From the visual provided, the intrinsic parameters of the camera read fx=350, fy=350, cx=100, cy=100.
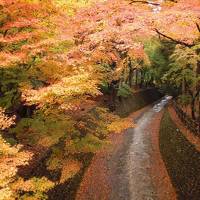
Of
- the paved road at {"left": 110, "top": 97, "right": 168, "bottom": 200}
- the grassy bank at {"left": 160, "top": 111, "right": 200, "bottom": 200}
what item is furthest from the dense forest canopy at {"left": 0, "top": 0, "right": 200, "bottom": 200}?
the grassy bank at {"left": 160, "top": 111, "right": 200, "bottom": 200}

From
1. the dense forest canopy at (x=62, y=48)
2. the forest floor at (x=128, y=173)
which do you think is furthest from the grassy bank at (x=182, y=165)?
the dense forest canopy at (x=62, y=48)

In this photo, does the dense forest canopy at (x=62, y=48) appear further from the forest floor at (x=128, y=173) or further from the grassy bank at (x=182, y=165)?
the grassy bank at (x=182, y=165)

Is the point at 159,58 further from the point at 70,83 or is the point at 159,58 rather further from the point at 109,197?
the point at 70,83

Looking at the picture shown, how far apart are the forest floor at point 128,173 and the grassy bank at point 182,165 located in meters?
0.62

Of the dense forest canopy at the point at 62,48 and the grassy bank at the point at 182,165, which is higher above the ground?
the dense forest canopy at the point at 62,48

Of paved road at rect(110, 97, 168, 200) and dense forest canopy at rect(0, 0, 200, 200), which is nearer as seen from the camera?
dense forest canopy at rect(0, 0, 200, 200)

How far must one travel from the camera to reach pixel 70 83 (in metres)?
14.4

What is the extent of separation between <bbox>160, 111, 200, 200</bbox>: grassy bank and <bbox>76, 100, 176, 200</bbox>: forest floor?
2.03 ft

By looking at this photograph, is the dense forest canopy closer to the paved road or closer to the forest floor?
the forest floor

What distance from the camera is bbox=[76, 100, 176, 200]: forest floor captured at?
66.1 feet

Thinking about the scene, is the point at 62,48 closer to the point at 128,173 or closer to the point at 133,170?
the point at 128,173

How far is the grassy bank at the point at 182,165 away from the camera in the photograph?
60.3 ft

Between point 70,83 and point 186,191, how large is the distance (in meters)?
9.19

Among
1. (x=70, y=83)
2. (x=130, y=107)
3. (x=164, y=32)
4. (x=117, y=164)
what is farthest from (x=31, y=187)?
(x=130, y=107)
